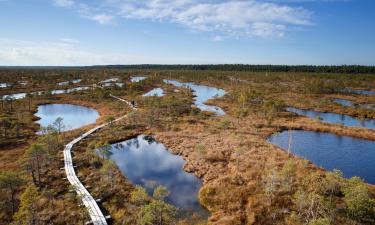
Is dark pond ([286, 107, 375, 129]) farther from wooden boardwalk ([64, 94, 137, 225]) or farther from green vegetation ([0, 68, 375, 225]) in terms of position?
wooden boardwalk ([64, 94, 137, 225])

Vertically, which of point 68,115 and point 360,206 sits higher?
point 360,206

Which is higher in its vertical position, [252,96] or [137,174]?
[252,96]

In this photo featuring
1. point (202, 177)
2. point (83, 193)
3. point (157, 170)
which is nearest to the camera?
point (83, 193)

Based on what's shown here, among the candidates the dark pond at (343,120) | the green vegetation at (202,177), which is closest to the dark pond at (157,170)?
the green vegetation at (202,177)

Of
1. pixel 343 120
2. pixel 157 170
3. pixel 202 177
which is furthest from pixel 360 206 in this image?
pixel 343 120

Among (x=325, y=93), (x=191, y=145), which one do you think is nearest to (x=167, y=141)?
(x=191, y=145)

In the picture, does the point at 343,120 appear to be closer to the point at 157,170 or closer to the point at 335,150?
the point at 335,150

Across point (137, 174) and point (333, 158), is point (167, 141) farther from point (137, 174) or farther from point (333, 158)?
point (333, 158)
